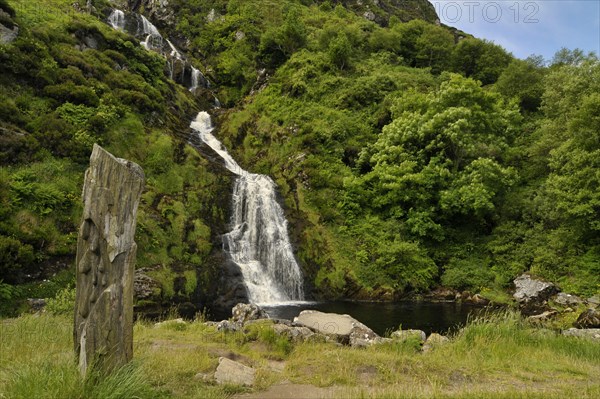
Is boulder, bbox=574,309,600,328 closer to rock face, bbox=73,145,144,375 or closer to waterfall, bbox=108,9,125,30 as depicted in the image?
rock face, bbox=73,145,144,375

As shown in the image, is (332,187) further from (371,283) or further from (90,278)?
(90,278)

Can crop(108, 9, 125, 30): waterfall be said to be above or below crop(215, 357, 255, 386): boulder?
above

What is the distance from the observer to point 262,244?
76.2 feet

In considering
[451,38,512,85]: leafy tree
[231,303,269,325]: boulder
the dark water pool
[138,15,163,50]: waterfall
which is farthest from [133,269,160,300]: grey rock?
[451,38,512,85]: leafy tree

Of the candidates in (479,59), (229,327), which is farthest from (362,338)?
(479,59)

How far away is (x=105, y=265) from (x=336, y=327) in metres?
7.82

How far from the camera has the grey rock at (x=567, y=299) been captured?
61.4 ft

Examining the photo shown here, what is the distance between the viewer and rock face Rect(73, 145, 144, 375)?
5.12 m

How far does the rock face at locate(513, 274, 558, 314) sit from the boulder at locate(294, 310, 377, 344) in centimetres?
1165

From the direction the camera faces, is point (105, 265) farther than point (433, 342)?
No

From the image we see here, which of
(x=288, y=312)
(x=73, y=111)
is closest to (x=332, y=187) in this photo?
(x=288, y=312)

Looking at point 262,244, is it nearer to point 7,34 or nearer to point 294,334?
point 294,334

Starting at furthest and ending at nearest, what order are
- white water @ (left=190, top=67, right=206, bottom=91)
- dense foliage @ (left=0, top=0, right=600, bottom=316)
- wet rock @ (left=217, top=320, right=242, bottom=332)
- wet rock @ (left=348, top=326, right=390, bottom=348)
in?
white water @ (left=190, top=67, right=206, bottom=91) < dense foliage @ (left=0, top=0, right=600, bottom=316) < wet rock @ (left=217, top=320, right=242, bottom=332) < wet rock @ (left=348, top=326, right=390, bottom=348)

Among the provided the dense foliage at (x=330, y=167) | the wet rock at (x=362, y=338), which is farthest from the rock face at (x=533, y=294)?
the wet rock at (x=362, y=338)
